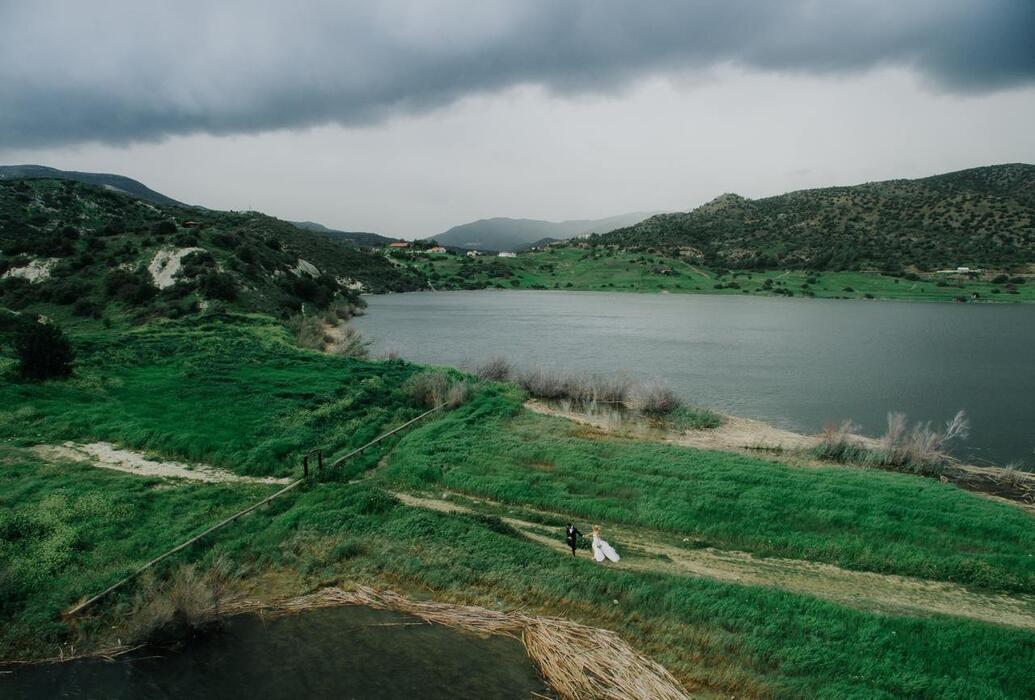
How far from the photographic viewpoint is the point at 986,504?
47.4 ft

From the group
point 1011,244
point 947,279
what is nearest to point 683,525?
point 947,279

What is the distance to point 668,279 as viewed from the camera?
356 ft

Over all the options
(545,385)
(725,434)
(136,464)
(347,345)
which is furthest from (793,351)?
(136,464)

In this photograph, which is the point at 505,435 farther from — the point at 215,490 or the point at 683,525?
the point at 215,490

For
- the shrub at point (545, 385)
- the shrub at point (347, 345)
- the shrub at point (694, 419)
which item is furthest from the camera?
the shrub at point (347, 345)

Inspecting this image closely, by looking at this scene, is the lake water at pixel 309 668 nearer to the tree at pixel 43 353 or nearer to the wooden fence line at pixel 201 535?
the wooden fence line at pixel 201 535

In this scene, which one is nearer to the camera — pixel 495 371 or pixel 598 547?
pixel 598 547

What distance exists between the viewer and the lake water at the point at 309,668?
8141 millimetres

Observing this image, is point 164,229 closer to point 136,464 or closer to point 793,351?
point 136,464

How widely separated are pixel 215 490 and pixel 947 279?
104179 millimetres

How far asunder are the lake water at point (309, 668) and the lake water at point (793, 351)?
64.5ft

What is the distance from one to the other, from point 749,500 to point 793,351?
3226cm

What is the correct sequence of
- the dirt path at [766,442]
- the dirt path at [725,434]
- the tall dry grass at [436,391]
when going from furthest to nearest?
the tall dry grass at [436,391]
the dirt path at [725,434]
the dirt path at [766,442]

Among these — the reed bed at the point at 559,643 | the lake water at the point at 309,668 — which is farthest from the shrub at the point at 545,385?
the lake water at the point at 309,668
